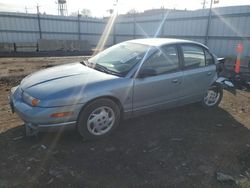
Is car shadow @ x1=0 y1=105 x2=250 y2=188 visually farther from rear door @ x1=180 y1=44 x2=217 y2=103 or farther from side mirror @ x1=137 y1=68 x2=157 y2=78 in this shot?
side mirror @ x1=137 y1=68 x2=157 y2=78

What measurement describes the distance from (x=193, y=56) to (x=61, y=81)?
2.73 m

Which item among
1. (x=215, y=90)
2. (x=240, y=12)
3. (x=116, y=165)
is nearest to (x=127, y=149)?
(x=116, y=165)

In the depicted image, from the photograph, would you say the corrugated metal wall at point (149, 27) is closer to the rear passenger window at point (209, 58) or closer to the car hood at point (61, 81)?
the rear passenger window at point (209, 58)

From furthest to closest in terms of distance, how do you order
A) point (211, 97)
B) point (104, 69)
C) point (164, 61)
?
point (211, 97) → point (164, 61) → point (104, 69)

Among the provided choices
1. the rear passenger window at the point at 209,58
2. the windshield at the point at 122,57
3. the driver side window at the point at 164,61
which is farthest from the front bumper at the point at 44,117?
the rear passenger window at the point at 209,58

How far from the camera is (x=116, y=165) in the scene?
298 cm

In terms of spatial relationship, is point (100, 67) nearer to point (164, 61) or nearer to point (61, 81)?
point (61, 81)

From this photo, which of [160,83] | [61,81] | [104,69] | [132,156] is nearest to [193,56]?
[160,83]

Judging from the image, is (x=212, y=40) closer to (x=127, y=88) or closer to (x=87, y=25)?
(x=127, y=88)

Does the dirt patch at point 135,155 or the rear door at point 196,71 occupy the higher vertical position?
the rear door at point 196,71

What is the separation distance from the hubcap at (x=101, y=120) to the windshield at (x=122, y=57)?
700mm

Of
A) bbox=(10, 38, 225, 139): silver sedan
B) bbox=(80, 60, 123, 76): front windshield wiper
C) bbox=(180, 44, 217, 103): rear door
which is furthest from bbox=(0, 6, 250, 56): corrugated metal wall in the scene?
bbox=(80, 60, 123, 76): front windshield wiper

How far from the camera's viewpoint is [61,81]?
3.42 metres

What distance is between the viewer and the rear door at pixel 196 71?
4379mm
